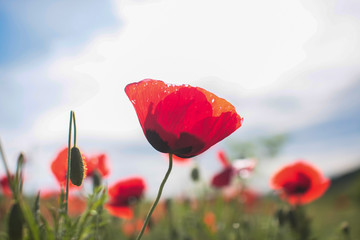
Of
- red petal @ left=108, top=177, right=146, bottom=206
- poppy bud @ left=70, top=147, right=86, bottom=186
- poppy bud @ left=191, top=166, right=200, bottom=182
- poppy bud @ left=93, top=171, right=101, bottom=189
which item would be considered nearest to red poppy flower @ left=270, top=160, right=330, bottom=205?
poppy bud @ left=191, top=166, right=200, bottom=182

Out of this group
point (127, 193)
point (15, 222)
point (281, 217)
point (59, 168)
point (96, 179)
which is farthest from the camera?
point (127, 193)

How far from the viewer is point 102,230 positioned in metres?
1.46

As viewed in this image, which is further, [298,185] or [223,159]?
[223,159]

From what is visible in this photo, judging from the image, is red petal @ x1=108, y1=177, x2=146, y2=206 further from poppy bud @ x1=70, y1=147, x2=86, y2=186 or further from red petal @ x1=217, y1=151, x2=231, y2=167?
poppy bud @ x1=70, y1=147, x2=86, y2=186

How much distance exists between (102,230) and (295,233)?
1.37 meters

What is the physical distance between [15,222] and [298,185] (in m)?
2.16

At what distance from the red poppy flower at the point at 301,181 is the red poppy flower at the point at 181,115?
1.65 metres

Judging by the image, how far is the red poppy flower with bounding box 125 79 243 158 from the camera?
3.32 ft

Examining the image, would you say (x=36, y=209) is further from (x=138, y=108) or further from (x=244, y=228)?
(x=244, y=228)

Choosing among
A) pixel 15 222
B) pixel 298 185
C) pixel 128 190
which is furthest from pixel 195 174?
pixel 15 222

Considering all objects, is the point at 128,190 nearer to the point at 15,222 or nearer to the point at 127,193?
the point at 127,193

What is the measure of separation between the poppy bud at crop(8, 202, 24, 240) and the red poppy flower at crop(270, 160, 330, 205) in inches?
82.9

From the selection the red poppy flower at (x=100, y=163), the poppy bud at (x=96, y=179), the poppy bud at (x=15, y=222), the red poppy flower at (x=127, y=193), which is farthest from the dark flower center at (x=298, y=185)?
the poppy bud at (x=15, y=222)

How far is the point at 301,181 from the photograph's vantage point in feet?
8.38
